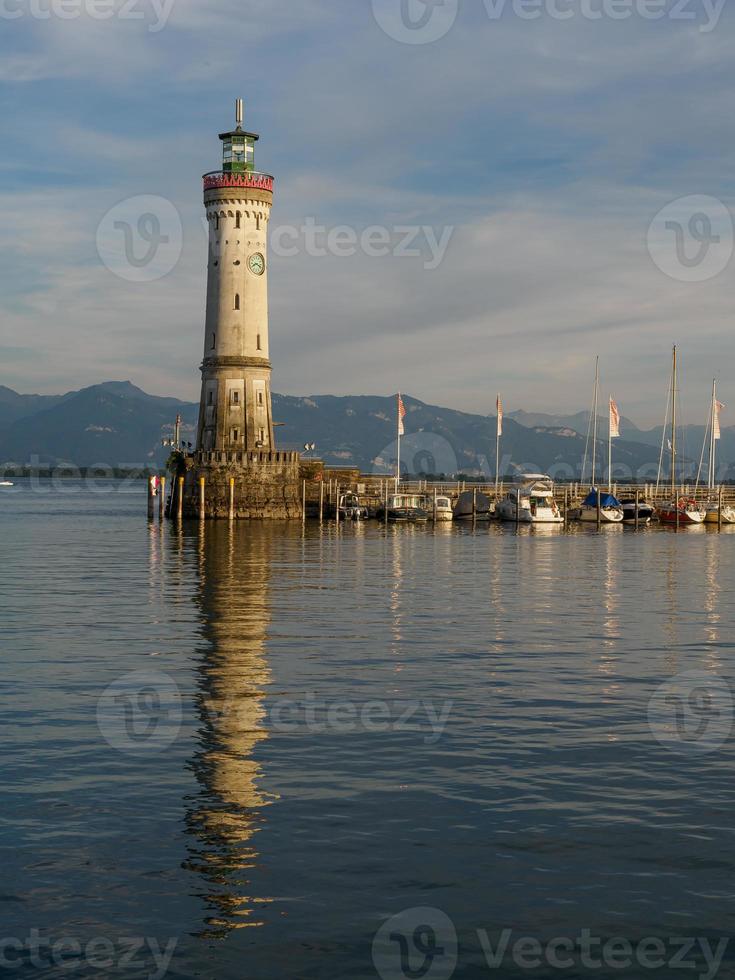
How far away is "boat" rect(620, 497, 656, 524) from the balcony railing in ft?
158

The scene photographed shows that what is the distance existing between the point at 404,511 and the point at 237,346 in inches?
928

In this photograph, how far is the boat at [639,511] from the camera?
116 m

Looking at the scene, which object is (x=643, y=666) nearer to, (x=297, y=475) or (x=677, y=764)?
(x=677, y=764)

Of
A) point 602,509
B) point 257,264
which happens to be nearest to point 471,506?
point 602,509

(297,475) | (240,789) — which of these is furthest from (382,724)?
(297,475)

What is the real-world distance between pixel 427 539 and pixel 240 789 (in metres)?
65.8

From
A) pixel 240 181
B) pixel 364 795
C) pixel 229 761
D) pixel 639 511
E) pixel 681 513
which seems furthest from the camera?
pixel 639 511

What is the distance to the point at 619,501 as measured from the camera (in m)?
121

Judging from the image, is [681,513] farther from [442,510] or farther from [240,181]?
[240,181]

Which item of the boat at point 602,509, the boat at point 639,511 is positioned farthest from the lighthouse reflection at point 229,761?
the boat at point 639,511

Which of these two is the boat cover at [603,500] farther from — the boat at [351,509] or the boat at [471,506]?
the boat at [351,509]

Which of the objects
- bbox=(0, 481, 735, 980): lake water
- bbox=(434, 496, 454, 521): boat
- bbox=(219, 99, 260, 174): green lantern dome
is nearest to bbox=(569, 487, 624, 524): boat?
bbox=(434, 496, 454, 521): boat

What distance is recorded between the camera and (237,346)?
93.4 metres

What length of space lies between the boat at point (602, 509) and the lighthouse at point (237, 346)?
33324 millimetres
